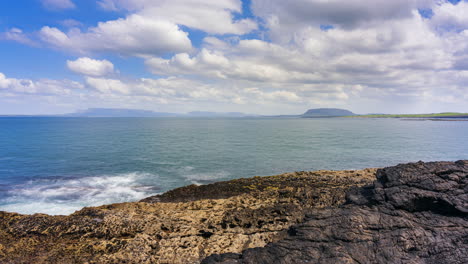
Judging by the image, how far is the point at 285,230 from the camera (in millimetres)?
14008

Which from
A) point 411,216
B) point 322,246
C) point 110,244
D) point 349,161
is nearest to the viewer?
point 322,246

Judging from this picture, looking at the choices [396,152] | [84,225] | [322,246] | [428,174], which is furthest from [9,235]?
[396,152]

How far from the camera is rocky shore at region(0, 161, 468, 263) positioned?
35.3 ft

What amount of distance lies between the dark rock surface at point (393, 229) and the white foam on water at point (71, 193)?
22262 mm

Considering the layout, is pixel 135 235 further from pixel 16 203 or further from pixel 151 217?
pixel 16 203

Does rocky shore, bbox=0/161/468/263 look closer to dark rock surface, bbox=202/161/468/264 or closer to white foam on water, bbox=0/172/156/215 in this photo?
dark rock surface, bbox=202/161/468/264

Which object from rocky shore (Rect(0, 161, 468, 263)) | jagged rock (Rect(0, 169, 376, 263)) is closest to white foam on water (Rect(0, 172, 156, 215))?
jagged rock (Rect(0, 169, 376, 263))

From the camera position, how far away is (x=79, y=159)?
50.5 metres

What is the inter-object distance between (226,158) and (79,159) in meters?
31.4

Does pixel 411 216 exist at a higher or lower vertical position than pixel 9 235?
higher

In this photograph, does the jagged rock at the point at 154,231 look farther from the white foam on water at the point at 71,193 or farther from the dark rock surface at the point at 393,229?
the white foam on water at the point at 71,193

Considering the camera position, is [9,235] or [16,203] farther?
[16,203]

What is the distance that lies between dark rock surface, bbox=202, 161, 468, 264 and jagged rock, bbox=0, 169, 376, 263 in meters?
1.87

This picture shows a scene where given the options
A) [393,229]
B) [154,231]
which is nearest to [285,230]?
[393,229]
